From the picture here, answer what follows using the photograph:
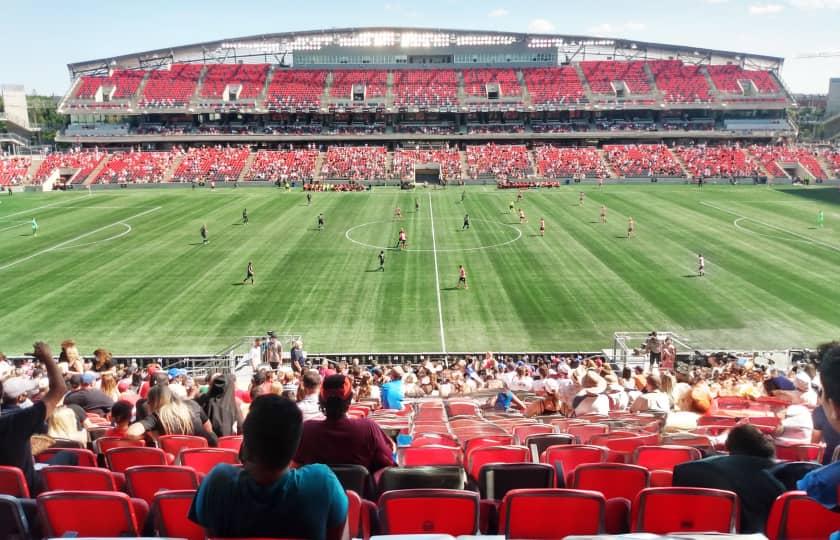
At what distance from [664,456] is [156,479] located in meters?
5.15

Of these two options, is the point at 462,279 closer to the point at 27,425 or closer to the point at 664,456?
the point at 664,456

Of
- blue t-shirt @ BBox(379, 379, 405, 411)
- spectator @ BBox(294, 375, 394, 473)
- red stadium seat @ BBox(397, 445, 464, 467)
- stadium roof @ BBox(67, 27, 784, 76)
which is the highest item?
stadium roof @ BBox(67, 27, 784, 76)

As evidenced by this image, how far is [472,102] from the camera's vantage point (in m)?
102

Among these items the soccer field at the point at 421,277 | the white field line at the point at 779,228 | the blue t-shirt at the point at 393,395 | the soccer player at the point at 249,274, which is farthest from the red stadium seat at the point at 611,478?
the white field line at the point at 779,228

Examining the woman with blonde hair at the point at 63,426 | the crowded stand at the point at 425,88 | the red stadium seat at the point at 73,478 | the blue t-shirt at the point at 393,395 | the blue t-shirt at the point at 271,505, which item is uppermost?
the crowded stand at the point at 425,88

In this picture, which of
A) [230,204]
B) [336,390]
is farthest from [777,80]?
[336,390]

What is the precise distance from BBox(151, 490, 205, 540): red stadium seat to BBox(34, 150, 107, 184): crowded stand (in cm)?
8575

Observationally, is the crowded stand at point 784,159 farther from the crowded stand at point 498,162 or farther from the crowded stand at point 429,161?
the crowded stand at point 429,161

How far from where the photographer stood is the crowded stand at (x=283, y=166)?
81.8m

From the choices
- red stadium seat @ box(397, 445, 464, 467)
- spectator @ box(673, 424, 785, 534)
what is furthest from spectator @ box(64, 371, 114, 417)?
spectator @ box(673, 424, 785, 534)

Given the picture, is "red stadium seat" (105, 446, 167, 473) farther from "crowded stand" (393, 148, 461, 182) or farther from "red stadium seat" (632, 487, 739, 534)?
"crowded stand" (393, 148, 461, 182)

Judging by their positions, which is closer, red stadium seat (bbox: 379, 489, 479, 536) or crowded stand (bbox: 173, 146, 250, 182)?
red stadium seat (bbox: 379, 489, 479, 536)

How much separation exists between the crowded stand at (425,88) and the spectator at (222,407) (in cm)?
9525

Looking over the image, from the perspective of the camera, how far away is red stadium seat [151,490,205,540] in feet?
17.2
